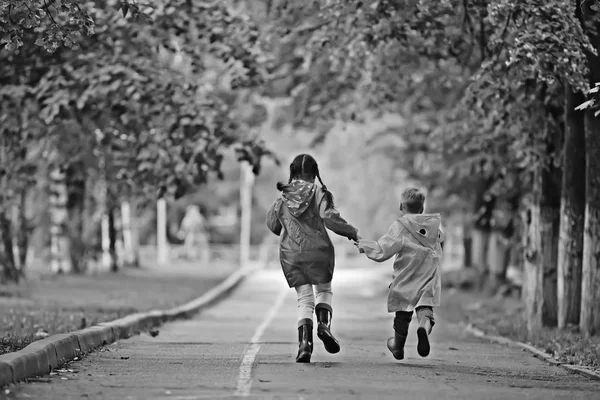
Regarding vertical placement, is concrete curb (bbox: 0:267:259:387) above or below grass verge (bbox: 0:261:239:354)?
below

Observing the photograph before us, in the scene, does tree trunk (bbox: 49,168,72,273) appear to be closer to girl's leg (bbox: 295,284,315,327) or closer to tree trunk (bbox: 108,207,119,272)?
tree trunk (bbox: 108,207,119,272)

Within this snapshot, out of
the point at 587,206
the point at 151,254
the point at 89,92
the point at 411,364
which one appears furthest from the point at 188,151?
the point at 151,254

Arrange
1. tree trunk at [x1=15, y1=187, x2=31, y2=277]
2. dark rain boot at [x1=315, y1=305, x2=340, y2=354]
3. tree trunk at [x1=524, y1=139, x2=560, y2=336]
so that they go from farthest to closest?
tree trunk at [x1=15, y1=187, x2=31, y2=277]
tree trunk at [x1=524, y1=139, x2=560, y2=336]
dark rain boot at [x1=315, y1=305, x2=340, y2=354]

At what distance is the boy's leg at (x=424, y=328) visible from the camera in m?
12.0

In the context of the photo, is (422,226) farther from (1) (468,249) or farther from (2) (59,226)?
(1) (468,249)

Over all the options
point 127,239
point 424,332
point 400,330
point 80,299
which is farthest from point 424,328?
point 127,239

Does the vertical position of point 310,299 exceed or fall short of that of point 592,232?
it falls short

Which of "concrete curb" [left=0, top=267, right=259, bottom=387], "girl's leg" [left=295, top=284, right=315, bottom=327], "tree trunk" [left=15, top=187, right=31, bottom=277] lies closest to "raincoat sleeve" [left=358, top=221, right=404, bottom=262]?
"girl's leg" [left=295, top=284, right=315, bottom=327]

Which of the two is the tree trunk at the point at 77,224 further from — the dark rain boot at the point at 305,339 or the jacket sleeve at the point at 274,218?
the dark rain boot at the point at 305,339

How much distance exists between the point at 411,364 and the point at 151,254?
175 ft

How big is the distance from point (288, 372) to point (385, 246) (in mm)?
1713

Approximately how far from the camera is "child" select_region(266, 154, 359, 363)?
39.9 feet

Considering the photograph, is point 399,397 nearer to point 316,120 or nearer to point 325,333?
point 325,333

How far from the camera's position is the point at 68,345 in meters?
12.3
